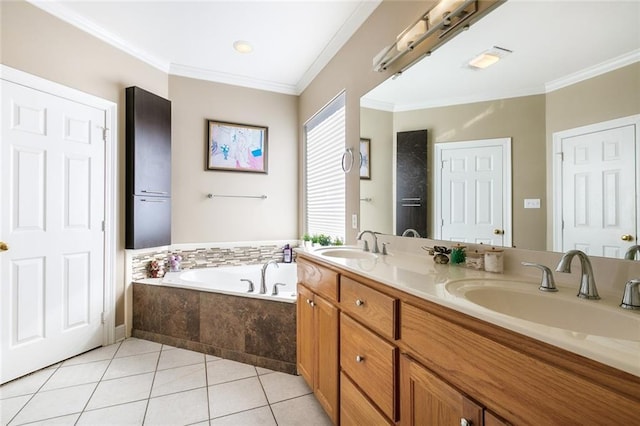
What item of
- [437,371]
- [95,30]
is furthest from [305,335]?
[95,30]

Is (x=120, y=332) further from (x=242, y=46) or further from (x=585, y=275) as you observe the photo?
(x=585, y=275)

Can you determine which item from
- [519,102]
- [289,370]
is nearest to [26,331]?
[289,370]

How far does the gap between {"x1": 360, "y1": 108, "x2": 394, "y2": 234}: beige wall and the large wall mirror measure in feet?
0.85

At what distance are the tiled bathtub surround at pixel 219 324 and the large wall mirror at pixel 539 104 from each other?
134 cm

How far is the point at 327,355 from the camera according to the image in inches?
62.2

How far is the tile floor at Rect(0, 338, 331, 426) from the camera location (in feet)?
5.53

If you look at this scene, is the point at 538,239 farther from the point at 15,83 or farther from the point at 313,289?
the point at 15,83

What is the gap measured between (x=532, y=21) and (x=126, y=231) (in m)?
3.22

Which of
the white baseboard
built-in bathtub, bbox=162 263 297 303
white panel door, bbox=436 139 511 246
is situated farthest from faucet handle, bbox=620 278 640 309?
the white baseboard

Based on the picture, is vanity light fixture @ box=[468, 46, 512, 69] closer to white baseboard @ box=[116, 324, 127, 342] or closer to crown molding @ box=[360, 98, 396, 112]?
crown molding @ box=[360, 98, 396, 112]

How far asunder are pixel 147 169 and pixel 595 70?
3148 millimetres

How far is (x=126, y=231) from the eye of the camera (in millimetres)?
2770

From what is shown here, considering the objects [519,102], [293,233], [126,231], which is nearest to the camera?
[519,102]

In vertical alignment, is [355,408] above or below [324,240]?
below
